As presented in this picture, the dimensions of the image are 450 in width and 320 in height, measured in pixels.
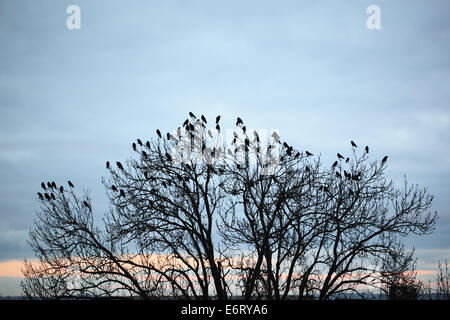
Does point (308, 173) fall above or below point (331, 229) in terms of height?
above

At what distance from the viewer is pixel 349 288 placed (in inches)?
718

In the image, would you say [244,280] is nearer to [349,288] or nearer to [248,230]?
[248,230]

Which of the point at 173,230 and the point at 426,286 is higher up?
the point at 173,230

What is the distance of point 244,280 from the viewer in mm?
18344

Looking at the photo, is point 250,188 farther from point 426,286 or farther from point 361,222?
point 426,286

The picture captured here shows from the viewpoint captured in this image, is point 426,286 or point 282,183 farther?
point 426,286

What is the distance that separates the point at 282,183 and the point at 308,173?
129cm

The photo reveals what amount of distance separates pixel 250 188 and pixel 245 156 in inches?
51.9
